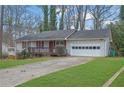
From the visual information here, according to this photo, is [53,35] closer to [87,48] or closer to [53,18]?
[53,18]

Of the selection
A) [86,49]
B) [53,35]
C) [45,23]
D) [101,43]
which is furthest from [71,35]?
[45,23]

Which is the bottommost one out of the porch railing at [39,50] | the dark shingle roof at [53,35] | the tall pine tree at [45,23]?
the porch railing at [39,50]

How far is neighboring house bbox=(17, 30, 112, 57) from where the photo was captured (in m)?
30.2

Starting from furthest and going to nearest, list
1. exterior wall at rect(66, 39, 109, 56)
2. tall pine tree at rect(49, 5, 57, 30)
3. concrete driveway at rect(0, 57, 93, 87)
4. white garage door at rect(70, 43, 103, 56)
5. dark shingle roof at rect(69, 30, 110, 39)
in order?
tall pine tree at rect(49, 5, 57, 30), dark shingle roof at rect(69, 30, 110, 39), white garage door at rect(70, 43, 103, 56), exterior wall at rect(66, 39, 109, 56), concrete driveway at rect(0, 57, 93, 87)

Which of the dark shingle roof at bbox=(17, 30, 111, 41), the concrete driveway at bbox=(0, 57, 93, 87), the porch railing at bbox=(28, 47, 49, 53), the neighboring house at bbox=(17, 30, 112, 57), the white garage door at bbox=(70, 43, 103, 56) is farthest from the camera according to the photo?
the porch railing at bbox=(28, 47, 49, 53)

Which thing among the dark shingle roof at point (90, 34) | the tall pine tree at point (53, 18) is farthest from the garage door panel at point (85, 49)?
the tall pine tree at point (53, 18)

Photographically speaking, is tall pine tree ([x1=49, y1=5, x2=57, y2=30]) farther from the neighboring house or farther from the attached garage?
the attached garage

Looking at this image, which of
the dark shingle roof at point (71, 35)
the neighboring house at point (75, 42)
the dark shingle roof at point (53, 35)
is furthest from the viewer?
the dark shingle roof at point (53, 35)

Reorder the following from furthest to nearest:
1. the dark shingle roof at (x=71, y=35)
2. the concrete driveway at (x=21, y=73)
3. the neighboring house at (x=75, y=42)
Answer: the dark shingle roof at (x=71, y=35) → the neighboring house at (x=75, y=42) → the concrete driveway at (x=21, y=73)

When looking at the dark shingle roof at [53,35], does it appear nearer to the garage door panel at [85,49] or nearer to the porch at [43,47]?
the porch at [43,47]

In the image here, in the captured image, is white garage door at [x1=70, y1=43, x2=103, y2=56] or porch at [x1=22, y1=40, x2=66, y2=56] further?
porch at [x1=22, y1=40, x2=66, y2=56]

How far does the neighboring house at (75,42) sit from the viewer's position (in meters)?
30.2

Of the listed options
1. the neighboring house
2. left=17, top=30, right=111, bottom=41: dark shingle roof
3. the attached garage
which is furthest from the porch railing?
the attached garage
